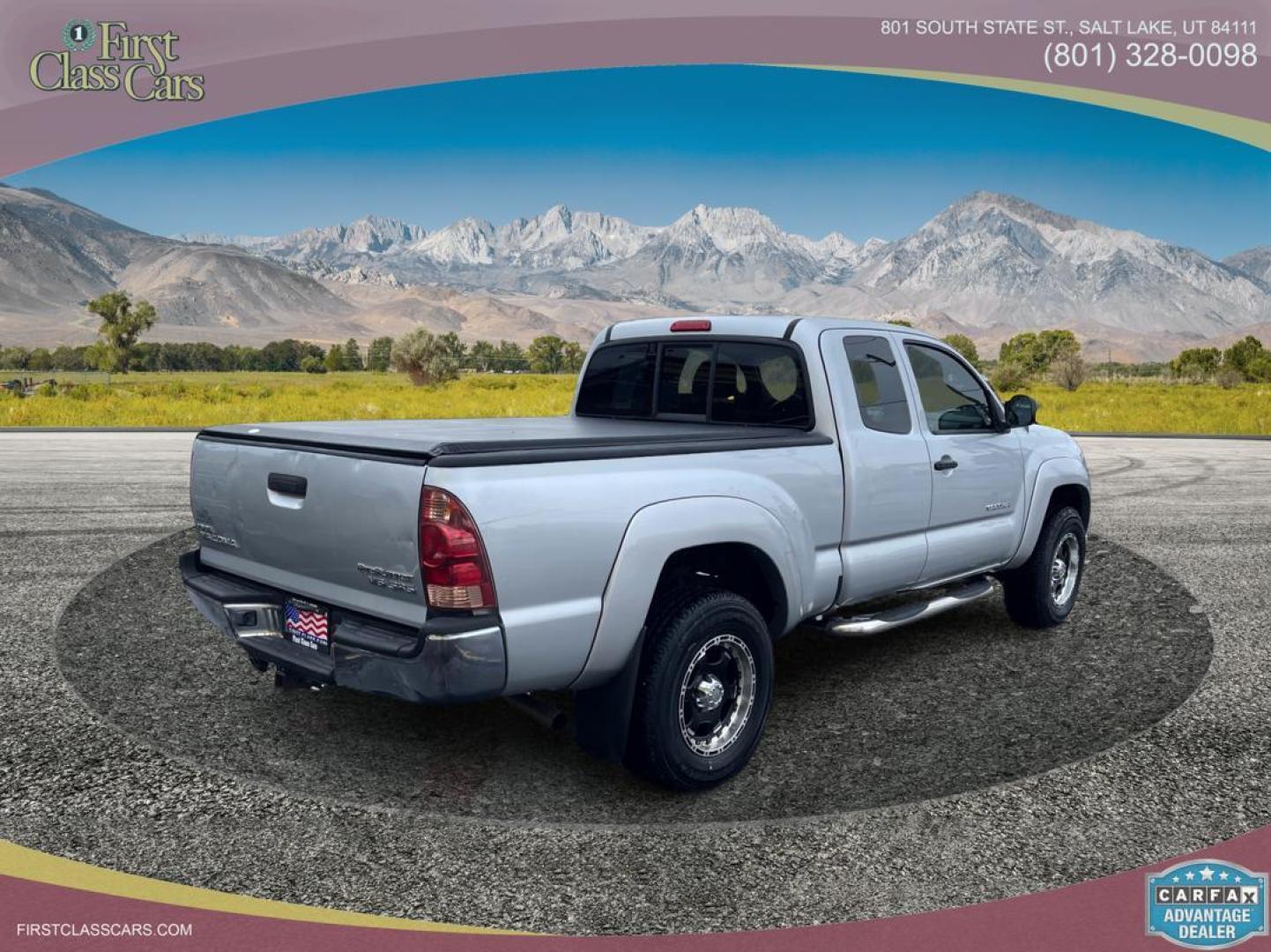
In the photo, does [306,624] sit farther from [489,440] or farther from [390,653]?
[489,440]

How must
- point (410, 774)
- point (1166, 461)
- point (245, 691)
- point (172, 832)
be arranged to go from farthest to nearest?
point (1166, 461), point (245, 691), point (410, 774), point (172, 832)

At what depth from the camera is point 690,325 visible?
17.2ft

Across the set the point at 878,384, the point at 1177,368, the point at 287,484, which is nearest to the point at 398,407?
the point at 878,384

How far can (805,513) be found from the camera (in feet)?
14.3

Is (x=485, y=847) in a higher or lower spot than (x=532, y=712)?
lower

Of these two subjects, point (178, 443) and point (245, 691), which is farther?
point (178, 443)

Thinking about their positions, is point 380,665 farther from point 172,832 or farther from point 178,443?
A: point 178,443

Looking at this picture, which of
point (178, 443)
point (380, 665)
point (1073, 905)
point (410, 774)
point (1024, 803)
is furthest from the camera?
point (178, 443)

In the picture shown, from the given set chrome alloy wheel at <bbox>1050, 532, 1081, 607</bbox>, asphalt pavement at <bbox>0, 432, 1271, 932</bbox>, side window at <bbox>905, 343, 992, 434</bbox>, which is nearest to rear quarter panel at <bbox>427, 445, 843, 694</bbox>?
asphalt pavement at <bbox>0, 432, 1271, 932</bbox>

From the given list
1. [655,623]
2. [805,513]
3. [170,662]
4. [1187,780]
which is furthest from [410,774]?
[1187,780]

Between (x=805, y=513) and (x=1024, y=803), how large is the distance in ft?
4.75

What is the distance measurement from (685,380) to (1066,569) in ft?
10.8

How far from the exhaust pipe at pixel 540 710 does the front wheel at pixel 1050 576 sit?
3.84m

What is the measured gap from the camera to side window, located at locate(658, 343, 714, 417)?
5.27m
